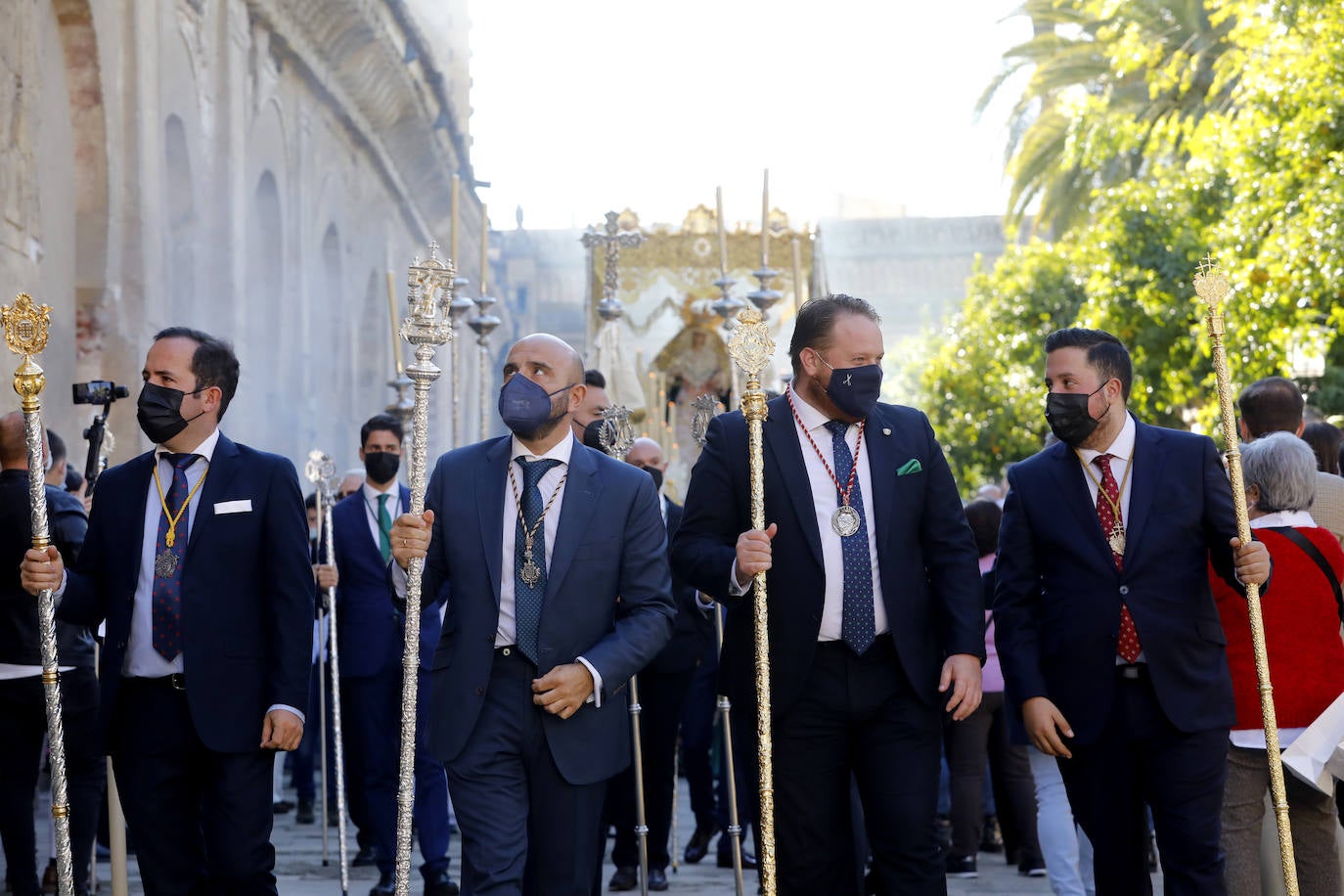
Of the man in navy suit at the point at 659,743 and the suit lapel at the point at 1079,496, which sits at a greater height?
the suit lapel at the point at 1079,496

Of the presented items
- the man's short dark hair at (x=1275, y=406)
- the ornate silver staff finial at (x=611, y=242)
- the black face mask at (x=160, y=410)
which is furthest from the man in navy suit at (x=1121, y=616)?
the ornate silver staff finial at (x=611, y=242)

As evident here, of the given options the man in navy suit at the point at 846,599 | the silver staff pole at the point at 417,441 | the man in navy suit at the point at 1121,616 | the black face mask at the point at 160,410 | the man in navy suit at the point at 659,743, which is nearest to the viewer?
the silver staff pole at the point at 417,441

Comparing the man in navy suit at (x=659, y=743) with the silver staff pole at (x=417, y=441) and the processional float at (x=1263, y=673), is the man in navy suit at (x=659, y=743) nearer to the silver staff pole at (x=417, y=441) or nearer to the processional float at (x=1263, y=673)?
the silver staff pole at (x=417, y=441)

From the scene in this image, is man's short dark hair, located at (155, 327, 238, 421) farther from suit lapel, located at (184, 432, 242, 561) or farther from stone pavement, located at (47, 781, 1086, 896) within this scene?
stone pavement, located at (47, 781, 1086, 896)

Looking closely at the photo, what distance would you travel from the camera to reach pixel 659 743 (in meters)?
8.57

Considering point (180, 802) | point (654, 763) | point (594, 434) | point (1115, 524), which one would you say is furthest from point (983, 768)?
point (180, 802)

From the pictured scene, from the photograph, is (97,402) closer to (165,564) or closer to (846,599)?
(165,564)

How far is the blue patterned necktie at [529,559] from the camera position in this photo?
17.0 ft

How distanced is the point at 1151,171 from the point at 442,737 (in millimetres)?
19281

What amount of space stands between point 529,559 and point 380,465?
369cm

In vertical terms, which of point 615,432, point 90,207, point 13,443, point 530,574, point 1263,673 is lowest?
point 1263,673

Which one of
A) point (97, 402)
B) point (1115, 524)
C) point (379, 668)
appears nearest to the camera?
point (1115, 524)

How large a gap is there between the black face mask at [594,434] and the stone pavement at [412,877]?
227 cm

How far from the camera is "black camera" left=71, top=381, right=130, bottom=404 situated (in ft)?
23.8
